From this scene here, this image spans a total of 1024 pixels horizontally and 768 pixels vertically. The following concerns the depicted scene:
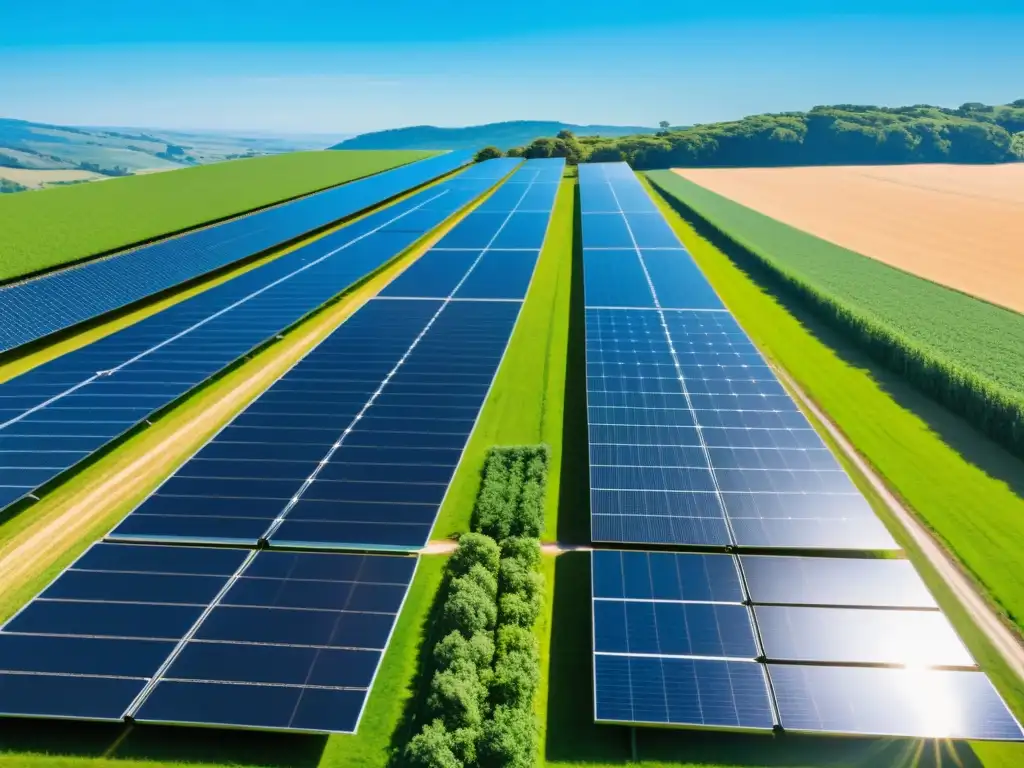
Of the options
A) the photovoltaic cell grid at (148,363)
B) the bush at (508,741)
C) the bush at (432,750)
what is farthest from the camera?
the photovoltaic cell grid at (148,363)

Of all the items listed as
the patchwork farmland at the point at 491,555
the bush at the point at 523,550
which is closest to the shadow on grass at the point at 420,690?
the patchwork farmland at the point at 491,555

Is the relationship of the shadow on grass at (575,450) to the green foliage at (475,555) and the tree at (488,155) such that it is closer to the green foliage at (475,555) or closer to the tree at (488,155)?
the green foliage at (475,555)

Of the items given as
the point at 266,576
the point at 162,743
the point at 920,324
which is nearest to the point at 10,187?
the point at 266,576

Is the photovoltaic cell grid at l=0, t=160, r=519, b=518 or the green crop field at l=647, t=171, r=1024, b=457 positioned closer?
the photovoltaic cell grid at l=0, t=160, r=519, b=518

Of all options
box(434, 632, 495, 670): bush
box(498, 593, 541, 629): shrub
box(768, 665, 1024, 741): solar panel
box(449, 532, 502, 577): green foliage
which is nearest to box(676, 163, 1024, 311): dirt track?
box(768, 665, 1024, 741): solar panel

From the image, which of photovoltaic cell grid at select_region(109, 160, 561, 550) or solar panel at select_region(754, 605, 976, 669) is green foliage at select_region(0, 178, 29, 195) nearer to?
photovoltaic cell grid at select_region(109, 160, 561, 550)

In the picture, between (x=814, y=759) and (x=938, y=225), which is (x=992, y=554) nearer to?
(x=814, y=759)
